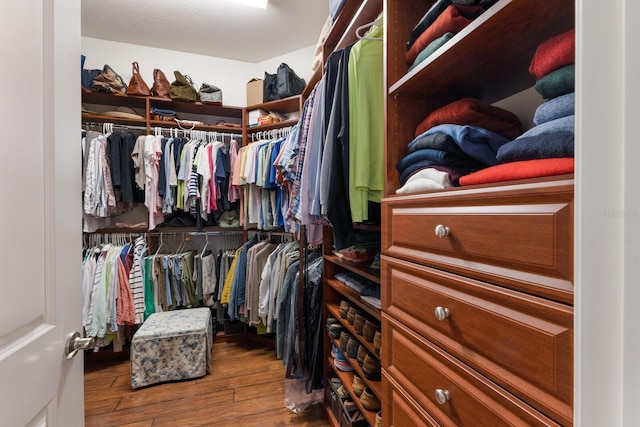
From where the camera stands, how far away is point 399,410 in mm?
733

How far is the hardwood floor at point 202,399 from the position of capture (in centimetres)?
155

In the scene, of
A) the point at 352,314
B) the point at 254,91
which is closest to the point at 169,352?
the point at 352,314

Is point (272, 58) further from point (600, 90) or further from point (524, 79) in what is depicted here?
point (600, 90)

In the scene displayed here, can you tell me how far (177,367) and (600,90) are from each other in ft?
7.78

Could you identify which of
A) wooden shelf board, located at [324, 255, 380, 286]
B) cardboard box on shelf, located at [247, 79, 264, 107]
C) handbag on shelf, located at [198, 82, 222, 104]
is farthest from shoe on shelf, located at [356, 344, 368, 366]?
handbag on shelf, located at [198, 82, 222, 104]

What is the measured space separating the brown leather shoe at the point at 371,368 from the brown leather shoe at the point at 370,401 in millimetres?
96

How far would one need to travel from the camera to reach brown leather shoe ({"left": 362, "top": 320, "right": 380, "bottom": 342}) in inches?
42.4

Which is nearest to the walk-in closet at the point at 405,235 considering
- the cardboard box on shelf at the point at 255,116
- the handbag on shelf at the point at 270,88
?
the handbag on shelf at the point at 270,88

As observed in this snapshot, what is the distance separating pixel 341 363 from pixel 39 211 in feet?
4.36

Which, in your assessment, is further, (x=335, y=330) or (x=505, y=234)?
(x=335, y=330)

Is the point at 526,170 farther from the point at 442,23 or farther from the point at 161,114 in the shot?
the point at 161,114

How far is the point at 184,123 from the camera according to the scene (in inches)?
97.8

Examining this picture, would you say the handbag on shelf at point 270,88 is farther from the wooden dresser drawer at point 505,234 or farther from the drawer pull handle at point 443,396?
the drawer pull handle at point 443,396

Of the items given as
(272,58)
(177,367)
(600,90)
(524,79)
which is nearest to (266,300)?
(177,367)
